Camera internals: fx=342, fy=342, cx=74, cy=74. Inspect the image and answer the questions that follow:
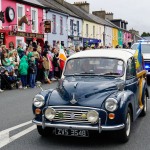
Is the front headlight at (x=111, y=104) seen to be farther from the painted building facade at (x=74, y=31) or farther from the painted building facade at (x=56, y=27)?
the painted building facade at (x=74, y=31)

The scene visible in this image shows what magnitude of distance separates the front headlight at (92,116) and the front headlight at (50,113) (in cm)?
64

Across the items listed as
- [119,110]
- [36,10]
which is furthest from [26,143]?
[36,10]

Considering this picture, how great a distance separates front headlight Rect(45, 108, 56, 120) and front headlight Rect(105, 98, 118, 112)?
3.09 feet

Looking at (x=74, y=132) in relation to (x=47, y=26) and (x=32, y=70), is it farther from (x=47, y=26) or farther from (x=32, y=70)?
(x=47, y=26)

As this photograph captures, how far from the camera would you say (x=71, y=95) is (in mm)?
6199

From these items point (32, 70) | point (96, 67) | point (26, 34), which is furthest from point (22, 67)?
point (26, 34)

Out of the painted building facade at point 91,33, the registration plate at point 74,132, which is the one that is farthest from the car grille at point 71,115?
Answer: the painted building facade at point 91,33

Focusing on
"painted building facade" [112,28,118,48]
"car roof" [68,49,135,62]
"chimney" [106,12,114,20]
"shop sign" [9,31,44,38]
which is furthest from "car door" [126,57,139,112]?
"chimney" [106,12,114,20]

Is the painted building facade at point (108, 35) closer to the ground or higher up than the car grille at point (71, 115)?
higher up

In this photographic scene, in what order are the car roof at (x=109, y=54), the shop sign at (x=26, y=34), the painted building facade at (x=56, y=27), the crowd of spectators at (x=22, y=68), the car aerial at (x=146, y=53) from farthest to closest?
the painted building facade at (x=56, y=27)
the shop sign at (x=26, y=34)
the car aerial at (x=146, y=53)
the crowd of spectators at (x=22, y=68)
the car roof at (x=109, y=54)

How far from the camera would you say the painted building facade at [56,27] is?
32.5 m

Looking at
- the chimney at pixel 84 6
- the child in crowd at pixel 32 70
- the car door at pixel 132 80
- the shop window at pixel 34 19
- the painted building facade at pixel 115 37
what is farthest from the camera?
the painted building facade at pixel 115 37

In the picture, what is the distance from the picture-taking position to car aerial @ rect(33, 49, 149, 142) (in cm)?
589

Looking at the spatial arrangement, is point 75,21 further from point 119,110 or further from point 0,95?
point 119,110
